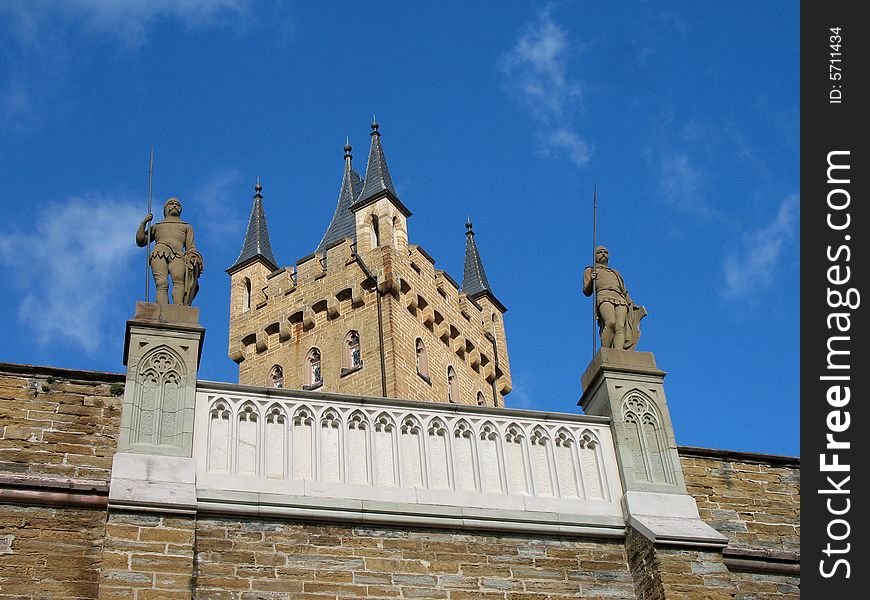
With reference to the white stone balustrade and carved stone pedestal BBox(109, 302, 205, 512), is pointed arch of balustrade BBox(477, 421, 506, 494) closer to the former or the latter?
the white stone balustrade

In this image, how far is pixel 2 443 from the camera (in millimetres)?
10367

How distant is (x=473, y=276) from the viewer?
3703 cm

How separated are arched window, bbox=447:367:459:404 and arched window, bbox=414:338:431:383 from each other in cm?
136

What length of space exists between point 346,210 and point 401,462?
25714 millimetres

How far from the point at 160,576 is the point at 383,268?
22.4 m

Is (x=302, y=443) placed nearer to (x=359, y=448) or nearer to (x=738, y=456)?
(x=359, y=448)

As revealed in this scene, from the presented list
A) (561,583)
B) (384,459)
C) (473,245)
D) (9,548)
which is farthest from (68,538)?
(473,245)

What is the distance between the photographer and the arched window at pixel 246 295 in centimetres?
3456

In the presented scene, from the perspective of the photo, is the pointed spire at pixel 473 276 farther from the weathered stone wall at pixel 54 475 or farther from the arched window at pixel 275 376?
the weathered stone wall at pixel 54 475

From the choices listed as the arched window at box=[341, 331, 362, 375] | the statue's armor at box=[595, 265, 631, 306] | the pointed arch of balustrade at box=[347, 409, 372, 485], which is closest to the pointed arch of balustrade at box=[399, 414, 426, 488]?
the pointed arch of balustrade at box=[347, 409, 372, 485]

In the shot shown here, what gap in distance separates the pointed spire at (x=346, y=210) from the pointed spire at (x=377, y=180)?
125cm

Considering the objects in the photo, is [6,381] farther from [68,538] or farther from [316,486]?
[316,486]

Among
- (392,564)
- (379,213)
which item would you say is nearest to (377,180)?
(379,213)
